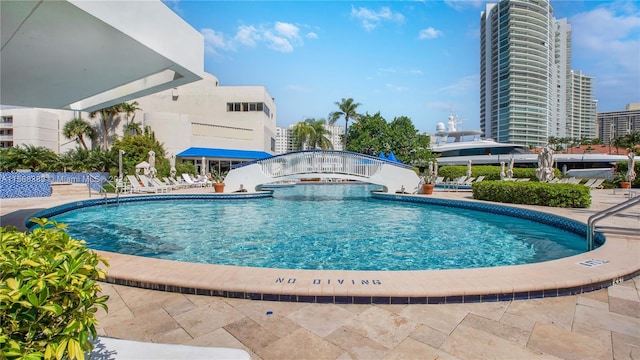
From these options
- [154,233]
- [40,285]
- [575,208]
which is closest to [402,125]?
[575,208]

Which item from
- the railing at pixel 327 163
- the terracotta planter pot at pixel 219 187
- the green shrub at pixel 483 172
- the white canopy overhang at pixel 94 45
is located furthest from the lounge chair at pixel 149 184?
the green shrub at pixel 483 172

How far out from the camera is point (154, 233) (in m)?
8.42

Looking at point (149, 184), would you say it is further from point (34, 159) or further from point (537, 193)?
point (537, 193)

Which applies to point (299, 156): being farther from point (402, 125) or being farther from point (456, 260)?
point (402, 125)

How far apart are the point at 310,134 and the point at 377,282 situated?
40602 mm

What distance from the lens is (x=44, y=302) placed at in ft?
4.24

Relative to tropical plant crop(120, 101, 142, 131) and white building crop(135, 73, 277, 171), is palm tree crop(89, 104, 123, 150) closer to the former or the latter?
tropical plant crop(120, 101, 142, 131)

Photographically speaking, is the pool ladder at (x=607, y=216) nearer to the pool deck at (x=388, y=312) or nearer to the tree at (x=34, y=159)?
the pool deck at (x=388, y=312)

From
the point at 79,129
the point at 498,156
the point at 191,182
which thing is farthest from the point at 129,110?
the point at 498,156

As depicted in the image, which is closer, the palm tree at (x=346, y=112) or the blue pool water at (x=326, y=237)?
the blue pool water at (x=326, y=237)

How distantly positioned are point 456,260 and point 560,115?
4326 inches

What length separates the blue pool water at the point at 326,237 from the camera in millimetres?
6250

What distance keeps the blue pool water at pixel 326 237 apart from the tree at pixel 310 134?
31485 millimetres

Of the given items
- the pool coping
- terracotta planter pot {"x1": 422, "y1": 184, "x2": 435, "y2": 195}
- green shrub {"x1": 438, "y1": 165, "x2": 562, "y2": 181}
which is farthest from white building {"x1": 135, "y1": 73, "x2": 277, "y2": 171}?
the pool coping
